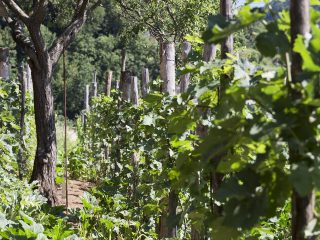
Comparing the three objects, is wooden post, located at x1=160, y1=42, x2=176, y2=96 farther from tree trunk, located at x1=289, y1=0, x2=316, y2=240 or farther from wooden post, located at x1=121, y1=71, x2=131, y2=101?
wooden post, located at x1=121, y1=71, x2=131, y2=101

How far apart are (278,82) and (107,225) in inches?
183

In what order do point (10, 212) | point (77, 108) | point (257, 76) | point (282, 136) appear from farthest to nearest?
point (77, 108) < point (10, 212) < point (257, 76) < point (282, 136)

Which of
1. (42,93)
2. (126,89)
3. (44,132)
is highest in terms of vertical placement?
(126,89)

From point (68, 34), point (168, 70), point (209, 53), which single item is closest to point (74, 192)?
point (68, 34)

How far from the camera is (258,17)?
128 cm

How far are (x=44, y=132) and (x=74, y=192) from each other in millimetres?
3636

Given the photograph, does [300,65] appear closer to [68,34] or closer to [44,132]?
[44,132]

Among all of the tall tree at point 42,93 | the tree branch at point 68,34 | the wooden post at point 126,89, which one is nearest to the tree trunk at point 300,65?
the tall tree at point 42,93

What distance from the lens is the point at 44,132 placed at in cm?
833

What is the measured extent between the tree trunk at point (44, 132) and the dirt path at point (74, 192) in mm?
1329

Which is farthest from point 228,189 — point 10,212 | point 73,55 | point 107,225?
point 73,55

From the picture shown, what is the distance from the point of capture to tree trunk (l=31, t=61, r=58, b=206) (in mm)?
8242

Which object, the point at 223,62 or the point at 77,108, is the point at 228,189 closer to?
the point at 223,62

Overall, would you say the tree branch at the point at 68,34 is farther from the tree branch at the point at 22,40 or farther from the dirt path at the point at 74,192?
the dirt path at the point at 74,192
